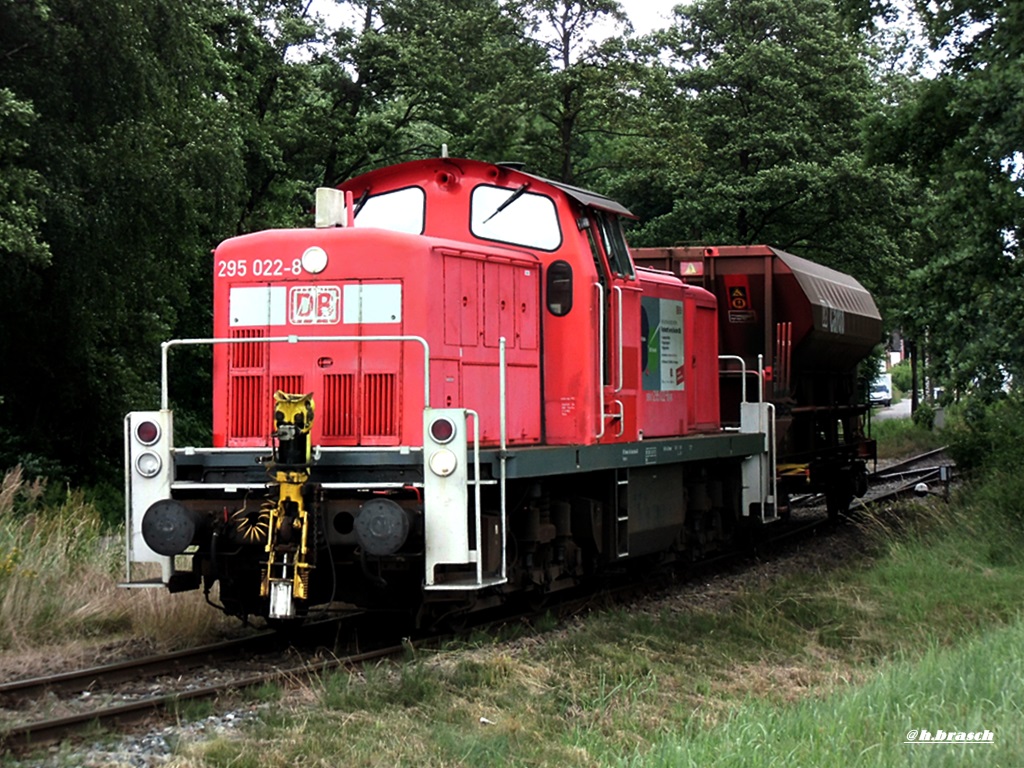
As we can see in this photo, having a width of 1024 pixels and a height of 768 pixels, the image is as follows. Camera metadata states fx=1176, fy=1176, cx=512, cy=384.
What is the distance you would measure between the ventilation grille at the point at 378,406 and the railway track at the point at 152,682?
4.93ft

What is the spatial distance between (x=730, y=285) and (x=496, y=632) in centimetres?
670

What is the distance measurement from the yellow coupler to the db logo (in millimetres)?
948

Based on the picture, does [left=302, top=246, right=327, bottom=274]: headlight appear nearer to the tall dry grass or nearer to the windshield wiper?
the windshield wiper

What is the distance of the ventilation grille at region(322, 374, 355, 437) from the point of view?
8.26 meters

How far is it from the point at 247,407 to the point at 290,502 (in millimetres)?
1281

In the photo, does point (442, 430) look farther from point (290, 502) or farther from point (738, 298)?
point (738, 298)

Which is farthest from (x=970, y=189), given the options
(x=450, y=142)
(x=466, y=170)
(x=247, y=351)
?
(x=450, y=142)

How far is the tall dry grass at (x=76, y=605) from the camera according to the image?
857cm

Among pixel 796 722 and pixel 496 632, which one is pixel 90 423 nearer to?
pixel 496 632

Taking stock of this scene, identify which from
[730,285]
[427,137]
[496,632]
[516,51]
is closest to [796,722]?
[496,632]

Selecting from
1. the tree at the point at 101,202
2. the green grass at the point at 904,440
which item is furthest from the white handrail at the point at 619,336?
the green grass at the point at 904,440

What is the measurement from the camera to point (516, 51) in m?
22.8

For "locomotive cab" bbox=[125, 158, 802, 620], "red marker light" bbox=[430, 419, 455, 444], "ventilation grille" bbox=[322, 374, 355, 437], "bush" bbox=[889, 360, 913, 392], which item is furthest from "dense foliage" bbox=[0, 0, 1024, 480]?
"bush" bbox=[889, 360, 913, 392]

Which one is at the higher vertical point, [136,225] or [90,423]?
[136,225]
